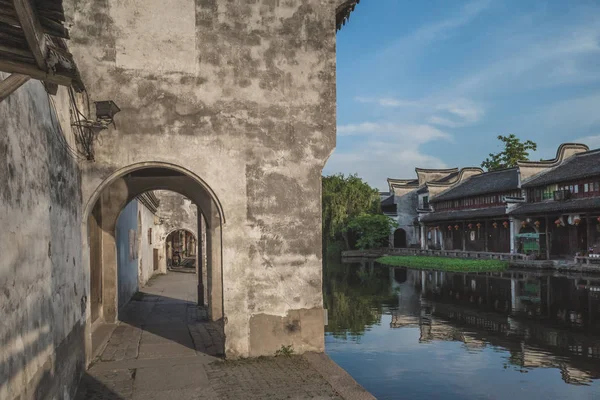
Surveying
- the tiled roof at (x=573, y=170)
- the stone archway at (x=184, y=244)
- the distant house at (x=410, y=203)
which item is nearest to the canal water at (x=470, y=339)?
the tiled roof at (x=573, y=170)

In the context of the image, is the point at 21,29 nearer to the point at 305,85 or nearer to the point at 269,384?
the point at 269,384

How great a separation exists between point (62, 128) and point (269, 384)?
12.9 ft

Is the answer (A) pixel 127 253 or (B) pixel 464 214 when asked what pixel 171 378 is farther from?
(B) pixel 464 214

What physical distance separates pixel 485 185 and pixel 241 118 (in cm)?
3664

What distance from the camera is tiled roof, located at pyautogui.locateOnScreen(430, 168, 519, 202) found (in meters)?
37.7

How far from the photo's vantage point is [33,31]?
2.48 meters

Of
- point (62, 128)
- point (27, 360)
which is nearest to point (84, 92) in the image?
point (62, 128)

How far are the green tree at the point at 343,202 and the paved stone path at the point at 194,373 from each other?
3861cm

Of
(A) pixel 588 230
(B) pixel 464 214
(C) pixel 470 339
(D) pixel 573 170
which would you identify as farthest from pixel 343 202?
(C) pixel 470 339

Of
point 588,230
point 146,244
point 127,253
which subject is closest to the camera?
point 127,253

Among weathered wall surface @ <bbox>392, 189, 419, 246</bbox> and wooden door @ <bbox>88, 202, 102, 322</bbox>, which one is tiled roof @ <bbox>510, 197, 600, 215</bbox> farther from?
wooden door @ <bbox>88, 202, 102, 322</bbox>

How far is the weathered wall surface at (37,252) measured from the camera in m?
3.69

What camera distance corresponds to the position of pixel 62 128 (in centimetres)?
598

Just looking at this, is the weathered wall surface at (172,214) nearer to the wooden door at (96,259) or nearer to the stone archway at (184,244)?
the stone archway at (184,244)
